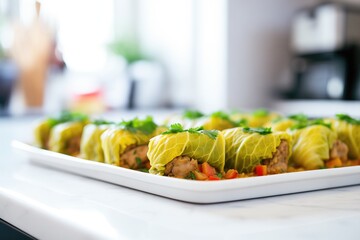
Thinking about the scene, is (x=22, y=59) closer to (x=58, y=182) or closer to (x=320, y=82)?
(x=320, y=82)

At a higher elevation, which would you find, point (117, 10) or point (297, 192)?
point (117, 10)

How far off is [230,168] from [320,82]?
10.2 ft

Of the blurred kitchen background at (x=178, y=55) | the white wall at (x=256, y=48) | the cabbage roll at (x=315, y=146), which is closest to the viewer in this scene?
the cabbage roll at (x=315, y=146)

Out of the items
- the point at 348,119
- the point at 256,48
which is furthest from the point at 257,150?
the point at 256,48

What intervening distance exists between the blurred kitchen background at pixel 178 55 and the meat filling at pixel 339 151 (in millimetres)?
2347

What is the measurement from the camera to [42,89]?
12.3 feet

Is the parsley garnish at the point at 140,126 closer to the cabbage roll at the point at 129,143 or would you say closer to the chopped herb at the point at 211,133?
the cabbage roll at the point at 129,143

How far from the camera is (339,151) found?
1214mm

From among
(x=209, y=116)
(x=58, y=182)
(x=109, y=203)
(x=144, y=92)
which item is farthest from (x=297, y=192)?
(x=144, y=92)

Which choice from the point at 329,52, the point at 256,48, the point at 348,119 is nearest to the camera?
the point at 348,119

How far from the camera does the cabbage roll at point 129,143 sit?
115 cm

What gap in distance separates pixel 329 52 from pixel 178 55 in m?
1.33

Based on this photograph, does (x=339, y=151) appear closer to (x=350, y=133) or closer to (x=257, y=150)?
(x=350, y=133)

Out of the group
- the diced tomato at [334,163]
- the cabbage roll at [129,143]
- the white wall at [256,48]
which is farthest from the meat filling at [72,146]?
the white wall at [256,48]
